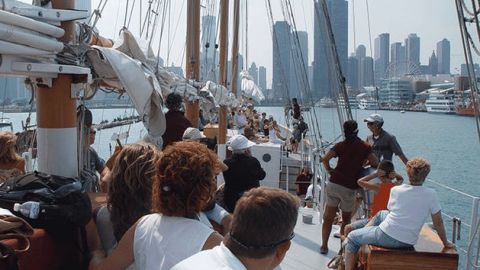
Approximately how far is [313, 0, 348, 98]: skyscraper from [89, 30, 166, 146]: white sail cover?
3.25m

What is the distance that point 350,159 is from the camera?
5.22 m

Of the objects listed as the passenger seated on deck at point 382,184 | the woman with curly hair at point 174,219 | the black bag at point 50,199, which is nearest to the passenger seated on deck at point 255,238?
the woman with curly hair at point 174,219

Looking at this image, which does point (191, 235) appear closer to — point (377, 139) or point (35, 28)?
point (35, 28)

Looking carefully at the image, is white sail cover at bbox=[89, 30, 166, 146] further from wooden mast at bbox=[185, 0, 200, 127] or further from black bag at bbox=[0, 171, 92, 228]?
wooden mast at bbox=[185, 0, 200, 127]

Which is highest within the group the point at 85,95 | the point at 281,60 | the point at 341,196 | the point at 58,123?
the point at 281,60

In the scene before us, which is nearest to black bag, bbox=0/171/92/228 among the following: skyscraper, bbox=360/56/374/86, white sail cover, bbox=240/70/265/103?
skyscraper, bbox=360/56/374/86

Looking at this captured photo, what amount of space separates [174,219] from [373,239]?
99.7 inches

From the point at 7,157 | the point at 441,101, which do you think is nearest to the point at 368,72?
the point at 7,157

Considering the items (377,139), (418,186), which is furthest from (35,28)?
(377,139)

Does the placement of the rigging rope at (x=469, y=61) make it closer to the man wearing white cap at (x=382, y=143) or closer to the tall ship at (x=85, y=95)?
the tall ship at (x=85, y=95)

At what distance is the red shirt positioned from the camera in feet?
17.0

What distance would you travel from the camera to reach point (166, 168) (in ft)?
6.84

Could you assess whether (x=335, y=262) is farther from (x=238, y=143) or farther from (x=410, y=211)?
(x=238, y=143)

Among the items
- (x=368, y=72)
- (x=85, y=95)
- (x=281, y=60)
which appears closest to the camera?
(x=85, y=95)
